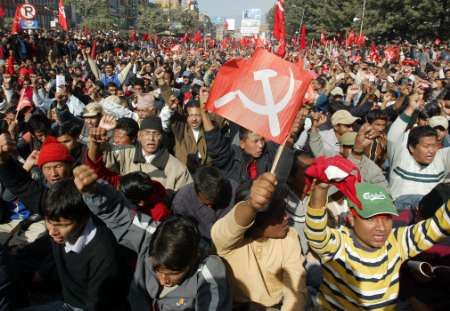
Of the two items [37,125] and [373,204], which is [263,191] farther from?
[37,125]

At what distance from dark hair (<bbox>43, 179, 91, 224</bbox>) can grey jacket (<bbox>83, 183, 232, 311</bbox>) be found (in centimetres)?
6

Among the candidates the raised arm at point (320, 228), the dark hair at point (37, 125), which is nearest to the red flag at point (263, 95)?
the raised arm at point (320, 228)

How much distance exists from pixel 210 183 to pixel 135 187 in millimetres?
582

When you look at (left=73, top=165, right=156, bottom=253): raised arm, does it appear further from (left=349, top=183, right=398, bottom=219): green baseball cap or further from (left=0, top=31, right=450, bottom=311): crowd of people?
(left=349, top=183, right=398, bottom=219): green baseball cap

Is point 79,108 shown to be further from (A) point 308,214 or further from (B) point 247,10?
(B) point 247,10

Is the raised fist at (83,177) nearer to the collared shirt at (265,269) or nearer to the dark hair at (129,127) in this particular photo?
the collared shirt at (265,269)

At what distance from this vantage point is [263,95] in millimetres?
2725

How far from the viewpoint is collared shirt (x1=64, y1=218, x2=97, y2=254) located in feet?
8.09

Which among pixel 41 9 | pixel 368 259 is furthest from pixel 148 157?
pixel 41 9

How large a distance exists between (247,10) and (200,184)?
78.6 meters

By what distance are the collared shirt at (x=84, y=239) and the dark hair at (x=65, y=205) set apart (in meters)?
0.06

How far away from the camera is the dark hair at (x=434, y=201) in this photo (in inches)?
103

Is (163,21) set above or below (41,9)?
below

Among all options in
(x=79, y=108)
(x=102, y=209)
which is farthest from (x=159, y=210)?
(x=79, y=108)
